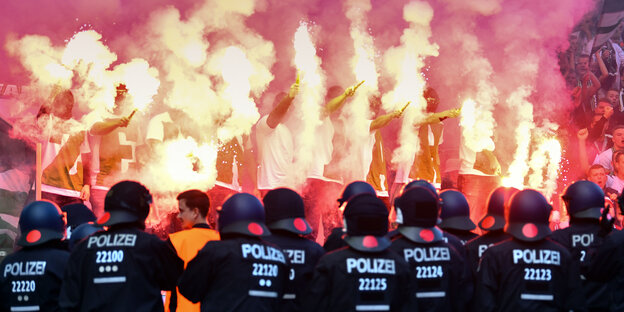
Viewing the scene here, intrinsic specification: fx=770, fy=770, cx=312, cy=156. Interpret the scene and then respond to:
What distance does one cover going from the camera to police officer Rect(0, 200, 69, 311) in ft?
19.0

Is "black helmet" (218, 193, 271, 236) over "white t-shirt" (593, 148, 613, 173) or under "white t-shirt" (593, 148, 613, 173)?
under

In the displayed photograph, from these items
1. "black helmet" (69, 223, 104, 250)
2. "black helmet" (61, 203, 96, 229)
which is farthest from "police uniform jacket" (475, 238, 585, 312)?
"black helmet" (61, 203, 96, 229)

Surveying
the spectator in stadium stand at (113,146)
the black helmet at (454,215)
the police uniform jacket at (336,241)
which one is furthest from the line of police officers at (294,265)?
the spectator in stadium stand at (113,146)

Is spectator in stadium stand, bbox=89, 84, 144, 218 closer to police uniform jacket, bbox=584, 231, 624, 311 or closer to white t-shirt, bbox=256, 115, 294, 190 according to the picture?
white t-shirt, bbox=256, 115, 294, 190

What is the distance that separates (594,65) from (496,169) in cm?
363

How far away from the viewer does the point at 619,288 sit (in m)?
6.19

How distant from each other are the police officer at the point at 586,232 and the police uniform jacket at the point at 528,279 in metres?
0.91

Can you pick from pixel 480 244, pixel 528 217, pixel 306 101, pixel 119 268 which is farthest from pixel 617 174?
pixel 119 268

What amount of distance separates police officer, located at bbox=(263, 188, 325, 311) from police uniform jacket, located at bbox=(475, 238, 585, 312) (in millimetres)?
1281

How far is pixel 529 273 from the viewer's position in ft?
17.9

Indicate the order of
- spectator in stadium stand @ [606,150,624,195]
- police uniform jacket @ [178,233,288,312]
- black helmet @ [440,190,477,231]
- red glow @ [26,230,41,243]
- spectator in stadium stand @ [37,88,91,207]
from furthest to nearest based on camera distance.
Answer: spectator in stadium stand @ [606,150,624,195], spectator in stadium stand @ [37,88,91,207], black helmet @ [440,190,477,231], red glow @ [26,230,41,243], police uniform jacket @ [178,233,288,312]

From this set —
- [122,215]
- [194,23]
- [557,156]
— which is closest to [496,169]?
[557,156]

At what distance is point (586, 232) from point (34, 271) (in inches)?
175

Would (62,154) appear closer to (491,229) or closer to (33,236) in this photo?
(33,236)
